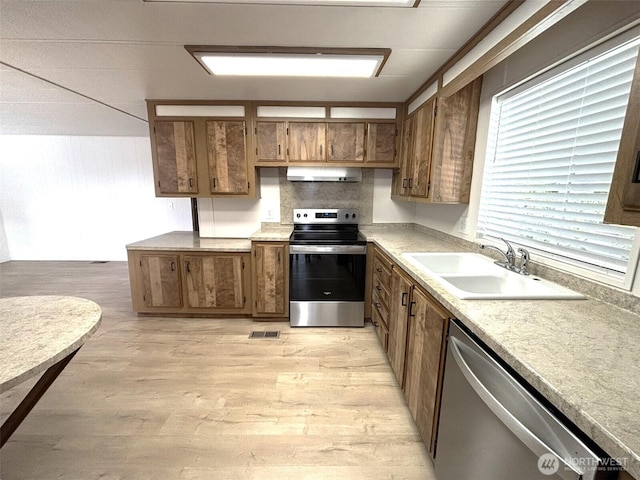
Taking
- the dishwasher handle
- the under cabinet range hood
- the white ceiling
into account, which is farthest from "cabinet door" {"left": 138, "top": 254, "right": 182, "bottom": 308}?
the dishwasher handle

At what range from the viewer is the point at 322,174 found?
2.85 m

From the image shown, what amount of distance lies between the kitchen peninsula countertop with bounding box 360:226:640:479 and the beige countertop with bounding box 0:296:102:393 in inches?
57.4

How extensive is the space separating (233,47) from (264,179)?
160 cm

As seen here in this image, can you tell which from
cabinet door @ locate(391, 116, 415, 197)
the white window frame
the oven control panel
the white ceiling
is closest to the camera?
the white window frame

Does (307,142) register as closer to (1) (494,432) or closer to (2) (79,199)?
(1) (494,432)

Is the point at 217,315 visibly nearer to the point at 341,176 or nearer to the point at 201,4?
the point at 341,176

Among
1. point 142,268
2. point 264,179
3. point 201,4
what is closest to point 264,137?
point 264,179

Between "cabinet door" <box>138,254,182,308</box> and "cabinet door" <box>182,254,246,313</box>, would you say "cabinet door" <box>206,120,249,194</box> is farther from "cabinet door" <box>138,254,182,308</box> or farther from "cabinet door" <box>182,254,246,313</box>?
"cabinet door" <box>138,254,182,308</box>

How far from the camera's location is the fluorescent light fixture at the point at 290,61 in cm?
170

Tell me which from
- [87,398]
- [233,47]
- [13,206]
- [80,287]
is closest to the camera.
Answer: [233,47]

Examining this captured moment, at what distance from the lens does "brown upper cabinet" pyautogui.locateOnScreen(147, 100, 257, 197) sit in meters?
2.76

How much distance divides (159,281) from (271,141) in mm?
1944

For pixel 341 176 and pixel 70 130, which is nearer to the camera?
pixel 341 176

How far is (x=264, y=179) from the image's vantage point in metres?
3.20
